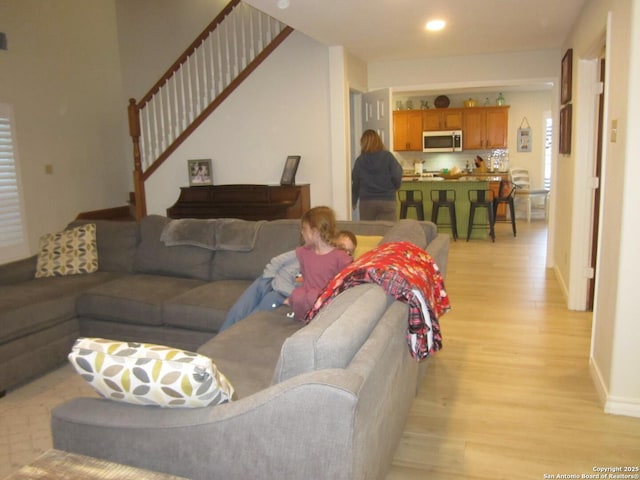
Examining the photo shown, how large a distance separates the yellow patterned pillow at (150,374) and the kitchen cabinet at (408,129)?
9670 mm

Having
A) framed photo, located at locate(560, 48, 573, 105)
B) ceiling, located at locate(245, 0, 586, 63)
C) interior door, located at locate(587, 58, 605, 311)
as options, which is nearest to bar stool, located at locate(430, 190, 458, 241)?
ceiling, located at locate(245, 0, 586, 63)

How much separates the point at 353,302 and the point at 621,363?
62.8 inches

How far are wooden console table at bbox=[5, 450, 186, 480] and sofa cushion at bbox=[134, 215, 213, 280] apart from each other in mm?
2509

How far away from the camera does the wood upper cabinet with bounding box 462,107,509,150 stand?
1024 centimetres

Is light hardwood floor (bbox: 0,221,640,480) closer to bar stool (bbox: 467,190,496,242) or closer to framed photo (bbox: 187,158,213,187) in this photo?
framed photo (bbox: 187,158,213,187)

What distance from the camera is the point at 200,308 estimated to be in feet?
10.7

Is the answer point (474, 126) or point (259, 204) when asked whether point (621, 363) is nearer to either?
point (259, 204)

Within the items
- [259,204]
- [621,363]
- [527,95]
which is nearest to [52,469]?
[621,363]

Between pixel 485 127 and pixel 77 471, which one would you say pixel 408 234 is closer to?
pixel 77 471

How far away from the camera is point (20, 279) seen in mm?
3900

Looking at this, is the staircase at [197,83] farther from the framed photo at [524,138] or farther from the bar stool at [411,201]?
the framed photo at [524,138]

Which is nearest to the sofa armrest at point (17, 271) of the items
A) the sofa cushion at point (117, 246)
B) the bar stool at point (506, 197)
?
the sofa cushion at point (117, 246)

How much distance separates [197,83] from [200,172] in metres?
1.02

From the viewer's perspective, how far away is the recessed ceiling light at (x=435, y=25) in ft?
14.4
